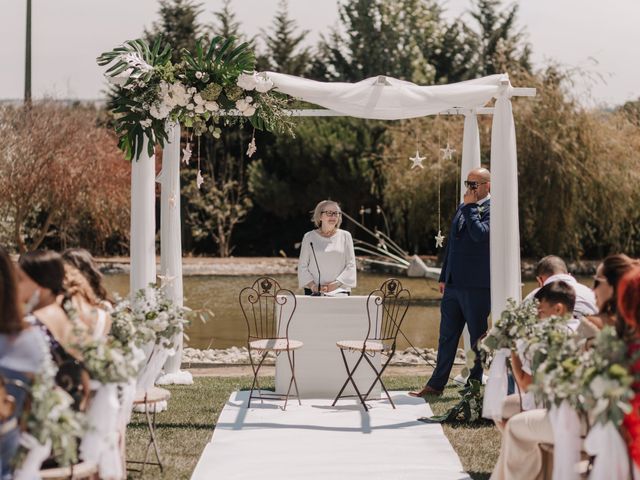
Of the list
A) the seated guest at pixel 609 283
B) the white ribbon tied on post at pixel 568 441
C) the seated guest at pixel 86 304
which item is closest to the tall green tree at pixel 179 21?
the seated guest at pixel 86 304

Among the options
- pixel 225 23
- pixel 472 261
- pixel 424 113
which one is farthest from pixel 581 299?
pixel 225 23

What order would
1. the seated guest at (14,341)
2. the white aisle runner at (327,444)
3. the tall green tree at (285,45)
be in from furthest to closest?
the tall green tree at (285,45) < the white aisle runner at (327,444) < the seated guest at (14,341)

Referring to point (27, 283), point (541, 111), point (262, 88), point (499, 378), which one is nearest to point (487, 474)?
point (499, 378)

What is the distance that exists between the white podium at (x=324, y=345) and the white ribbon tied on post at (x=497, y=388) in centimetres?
286

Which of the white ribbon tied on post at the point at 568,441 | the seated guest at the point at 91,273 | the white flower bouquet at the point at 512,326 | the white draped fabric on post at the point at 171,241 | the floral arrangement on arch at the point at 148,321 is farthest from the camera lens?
the white draped fabric on post at the point at 171,241

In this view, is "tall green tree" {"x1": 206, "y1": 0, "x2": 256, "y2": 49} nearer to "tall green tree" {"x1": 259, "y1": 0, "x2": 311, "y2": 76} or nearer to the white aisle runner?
"tall green tree" {"x1": 259, "y1": 0, "x2": 311, "y2": 76}

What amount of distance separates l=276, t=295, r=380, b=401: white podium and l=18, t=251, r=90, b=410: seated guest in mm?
3856

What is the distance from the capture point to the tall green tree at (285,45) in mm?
34438

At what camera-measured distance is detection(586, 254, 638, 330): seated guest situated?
4455 millimetres

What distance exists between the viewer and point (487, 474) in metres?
5.70

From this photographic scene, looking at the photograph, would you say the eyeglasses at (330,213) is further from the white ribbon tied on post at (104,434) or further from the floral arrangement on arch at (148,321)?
the white ribbon tied on post at (104,434)

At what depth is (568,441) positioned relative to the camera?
4117mm

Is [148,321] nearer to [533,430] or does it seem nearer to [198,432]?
[198,432]

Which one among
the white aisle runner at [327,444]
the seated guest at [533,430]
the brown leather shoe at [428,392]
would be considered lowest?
the white aisle runner at [327,444]
